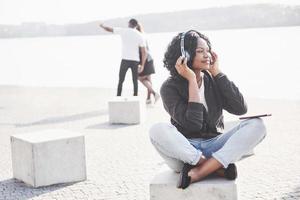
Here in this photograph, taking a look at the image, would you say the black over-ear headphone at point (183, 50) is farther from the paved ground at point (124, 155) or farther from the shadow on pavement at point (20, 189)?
the shadow on pavement at point (20, 189)

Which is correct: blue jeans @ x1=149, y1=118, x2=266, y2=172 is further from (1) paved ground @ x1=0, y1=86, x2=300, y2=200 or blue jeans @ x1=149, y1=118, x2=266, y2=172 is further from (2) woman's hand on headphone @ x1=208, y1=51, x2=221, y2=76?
(1) paved ground @ x1=0, y1=86, x2=300, y2=200

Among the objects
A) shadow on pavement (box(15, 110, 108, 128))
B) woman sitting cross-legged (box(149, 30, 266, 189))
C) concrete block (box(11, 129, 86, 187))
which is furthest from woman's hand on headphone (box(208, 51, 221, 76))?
shadow on pavement (box(15, 110, 108, 128))

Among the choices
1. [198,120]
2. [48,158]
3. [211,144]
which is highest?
[198,120]

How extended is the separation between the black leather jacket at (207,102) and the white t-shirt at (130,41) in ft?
25.1

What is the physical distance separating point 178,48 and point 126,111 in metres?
5.72

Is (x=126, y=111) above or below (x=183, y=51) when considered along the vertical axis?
below

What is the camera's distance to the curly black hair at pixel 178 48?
4.90m

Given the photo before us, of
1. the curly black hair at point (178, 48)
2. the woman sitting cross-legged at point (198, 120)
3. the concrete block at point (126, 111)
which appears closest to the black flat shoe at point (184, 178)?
the woman sitting cross-legged at point (198, 120)

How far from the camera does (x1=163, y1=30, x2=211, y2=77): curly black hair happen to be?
4898 mm

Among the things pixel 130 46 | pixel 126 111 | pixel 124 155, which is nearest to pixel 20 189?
pixel 124 155

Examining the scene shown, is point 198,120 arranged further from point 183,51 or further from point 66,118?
point 66,118

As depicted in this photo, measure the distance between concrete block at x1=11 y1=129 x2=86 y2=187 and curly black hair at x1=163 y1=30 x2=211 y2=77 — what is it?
1.85 m

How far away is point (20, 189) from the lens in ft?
20.5

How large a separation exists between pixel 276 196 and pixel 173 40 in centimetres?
178
